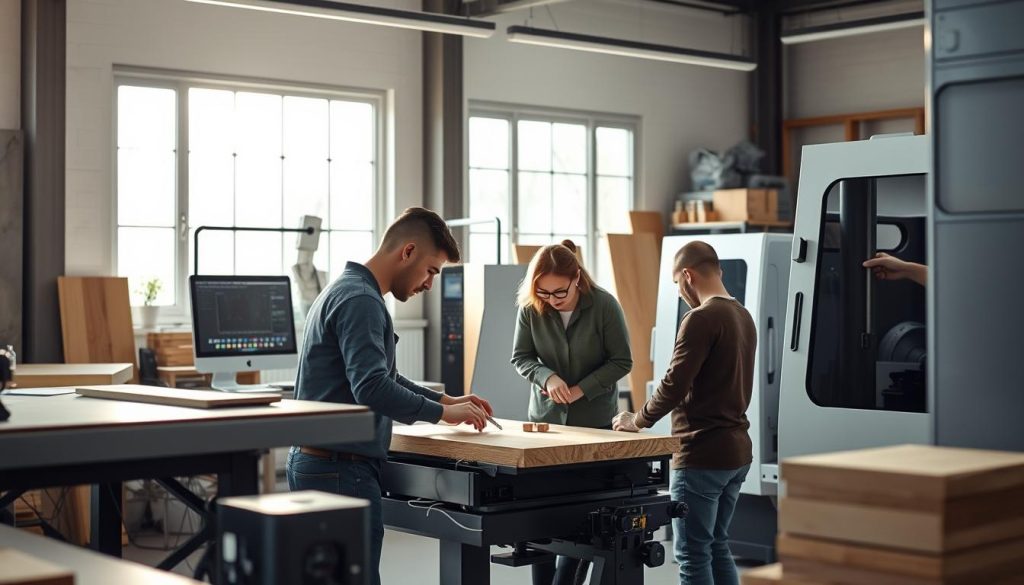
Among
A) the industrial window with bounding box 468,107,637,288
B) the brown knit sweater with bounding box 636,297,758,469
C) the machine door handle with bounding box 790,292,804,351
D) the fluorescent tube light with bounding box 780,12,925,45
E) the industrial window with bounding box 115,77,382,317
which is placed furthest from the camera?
the industrial window with bounding box 468,107,637,288

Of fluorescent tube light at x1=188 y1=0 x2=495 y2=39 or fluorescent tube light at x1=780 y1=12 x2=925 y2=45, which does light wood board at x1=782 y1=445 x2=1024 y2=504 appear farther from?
fluorescent tube light at x1=780 y1=12 x2=925 y2=45

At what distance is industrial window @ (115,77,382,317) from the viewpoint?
26.5 feet

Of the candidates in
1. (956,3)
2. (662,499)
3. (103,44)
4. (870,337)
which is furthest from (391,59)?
(956,3)

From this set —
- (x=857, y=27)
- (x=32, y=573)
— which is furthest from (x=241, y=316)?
(x=857, y=27)

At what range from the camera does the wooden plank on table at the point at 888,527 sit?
6.75ft

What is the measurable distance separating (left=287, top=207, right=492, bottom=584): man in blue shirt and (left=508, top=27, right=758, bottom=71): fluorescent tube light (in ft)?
15.5

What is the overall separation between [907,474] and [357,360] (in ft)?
5.42

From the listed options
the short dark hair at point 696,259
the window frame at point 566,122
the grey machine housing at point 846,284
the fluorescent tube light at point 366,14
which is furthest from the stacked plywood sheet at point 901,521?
the window frame at point 566,122

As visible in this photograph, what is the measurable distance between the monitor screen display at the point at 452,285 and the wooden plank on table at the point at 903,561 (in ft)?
17.5

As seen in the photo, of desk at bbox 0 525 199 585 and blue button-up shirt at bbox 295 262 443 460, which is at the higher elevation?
blue button-up shirt at bbox 295 262 443 460

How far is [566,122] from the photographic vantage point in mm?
10281

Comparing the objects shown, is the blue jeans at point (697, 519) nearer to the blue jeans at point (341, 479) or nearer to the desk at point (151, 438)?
the blue jeans at point (341, 479)

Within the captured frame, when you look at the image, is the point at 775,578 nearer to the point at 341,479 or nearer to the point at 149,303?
the point at 341,479

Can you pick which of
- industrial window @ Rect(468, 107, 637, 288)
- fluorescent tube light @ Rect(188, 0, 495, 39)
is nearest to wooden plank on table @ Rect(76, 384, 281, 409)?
fluorescent tube light @ Rect(188, 0, 495, 39)
